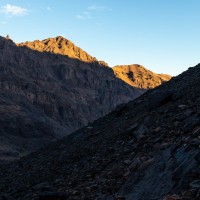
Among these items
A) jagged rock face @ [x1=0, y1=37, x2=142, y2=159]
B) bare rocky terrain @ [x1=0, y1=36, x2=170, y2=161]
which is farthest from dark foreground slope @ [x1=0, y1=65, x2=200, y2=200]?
jagged rock face @ [x1=0, y1=37, x2=142, y2=159]

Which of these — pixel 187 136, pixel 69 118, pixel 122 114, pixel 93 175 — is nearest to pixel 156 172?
pixel 187 136

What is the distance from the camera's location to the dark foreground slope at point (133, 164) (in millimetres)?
9719

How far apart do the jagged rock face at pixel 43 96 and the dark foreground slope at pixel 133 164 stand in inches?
2752

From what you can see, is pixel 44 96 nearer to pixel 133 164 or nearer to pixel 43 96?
pixel 43 96

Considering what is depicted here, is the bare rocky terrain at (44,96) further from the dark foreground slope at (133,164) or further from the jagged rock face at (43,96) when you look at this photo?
the dark foreground slope at (133,164)

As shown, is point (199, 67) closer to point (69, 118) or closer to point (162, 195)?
point (162, 195)

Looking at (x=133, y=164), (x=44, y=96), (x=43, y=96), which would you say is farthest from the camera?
(x=44, y=96)

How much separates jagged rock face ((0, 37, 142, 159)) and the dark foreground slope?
229ft

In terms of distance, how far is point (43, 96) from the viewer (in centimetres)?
14350

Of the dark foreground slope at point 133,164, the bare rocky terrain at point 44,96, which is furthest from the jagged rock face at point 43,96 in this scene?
the dark foreground slope at point 133,164

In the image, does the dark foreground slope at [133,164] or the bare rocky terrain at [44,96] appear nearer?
the dark foreground slope at [133,164]

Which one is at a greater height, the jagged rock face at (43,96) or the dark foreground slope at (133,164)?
the jagged rock face at (43,96)

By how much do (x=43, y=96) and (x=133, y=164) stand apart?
133 metres

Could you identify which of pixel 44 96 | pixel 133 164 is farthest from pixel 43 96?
pixel 133 164
